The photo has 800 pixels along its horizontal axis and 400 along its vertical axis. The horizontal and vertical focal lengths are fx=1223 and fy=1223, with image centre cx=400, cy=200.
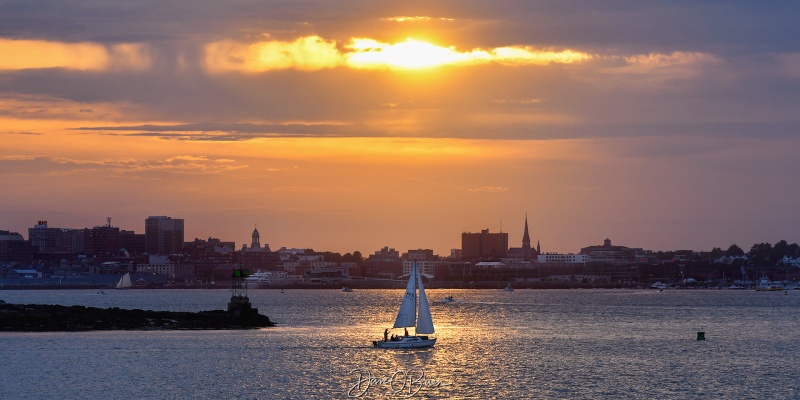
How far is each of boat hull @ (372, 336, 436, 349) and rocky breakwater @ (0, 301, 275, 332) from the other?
3186cm

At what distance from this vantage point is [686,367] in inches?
3593

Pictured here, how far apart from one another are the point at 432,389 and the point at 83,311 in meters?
70.2

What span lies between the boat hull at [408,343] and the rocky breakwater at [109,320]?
31.9m

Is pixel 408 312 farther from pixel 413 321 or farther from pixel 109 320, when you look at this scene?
pixel 109 320

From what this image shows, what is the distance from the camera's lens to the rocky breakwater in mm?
123500

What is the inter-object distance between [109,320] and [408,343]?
4117cm

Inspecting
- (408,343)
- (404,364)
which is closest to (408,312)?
(408,343)

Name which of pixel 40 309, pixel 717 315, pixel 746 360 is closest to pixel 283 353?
pixel 746 360

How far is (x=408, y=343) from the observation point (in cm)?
10138

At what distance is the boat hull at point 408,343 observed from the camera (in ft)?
333
